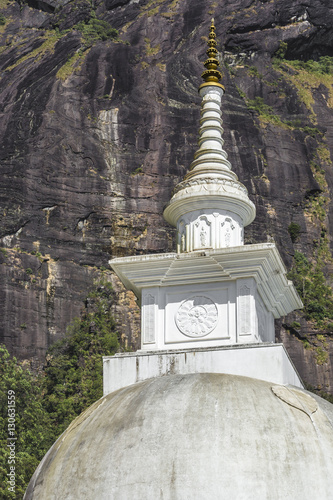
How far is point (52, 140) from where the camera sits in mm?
71375

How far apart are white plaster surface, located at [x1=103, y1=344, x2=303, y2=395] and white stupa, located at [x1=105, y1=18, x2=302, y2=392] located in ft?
0.07

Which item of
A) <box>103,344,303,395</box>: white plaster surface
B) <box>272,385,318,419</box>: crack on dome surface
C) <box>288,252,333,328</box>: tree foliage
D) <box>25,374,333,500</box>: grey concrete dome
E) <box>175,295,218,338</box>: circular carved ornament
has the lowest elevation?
<box>25,374,333,500</box>: grey concrete dome

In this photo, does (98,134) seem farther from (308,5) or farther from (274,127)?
(308,5)

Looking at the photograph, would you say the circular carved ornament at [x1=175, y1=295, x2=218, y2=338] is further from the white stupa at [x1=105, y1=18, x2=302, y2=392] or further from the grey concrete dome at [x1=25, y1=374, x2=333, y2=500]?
the grey concrete dome at [x1=25, y1=374, x2=333, y2=500]

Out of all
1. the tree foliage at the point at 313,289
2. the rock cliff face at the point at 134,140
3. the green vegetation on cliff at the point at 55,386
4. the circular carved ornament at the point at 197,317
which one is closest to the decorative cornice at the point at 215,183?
the circular carved ornament at the point at 197,317

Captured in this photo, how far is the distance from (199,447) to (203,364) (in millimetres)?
2463

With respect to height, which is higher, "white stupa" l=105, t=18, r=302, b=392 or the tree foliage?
the tree foliage

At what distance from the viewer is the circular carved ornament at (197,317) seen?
16672mm

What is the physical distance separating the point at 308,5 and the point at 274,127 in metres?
13.8

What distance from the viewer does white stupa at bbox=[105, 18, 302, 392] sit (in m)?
16.4

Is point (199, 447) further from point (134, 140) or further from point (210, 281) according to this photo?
point (134, 140)

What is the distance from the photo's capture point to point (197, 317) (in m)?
16.8

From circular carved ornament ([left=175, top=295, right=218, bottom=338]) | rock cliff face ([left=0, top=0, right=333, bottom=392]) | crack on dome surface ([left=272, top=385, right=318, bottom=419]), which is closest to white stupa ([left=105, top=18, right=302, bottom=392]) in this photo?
circular carved ornament ([left=175, top=295, right=218, bottom=338])

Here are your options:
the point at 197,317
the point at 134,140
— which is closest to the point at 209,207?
the point at 197,317
